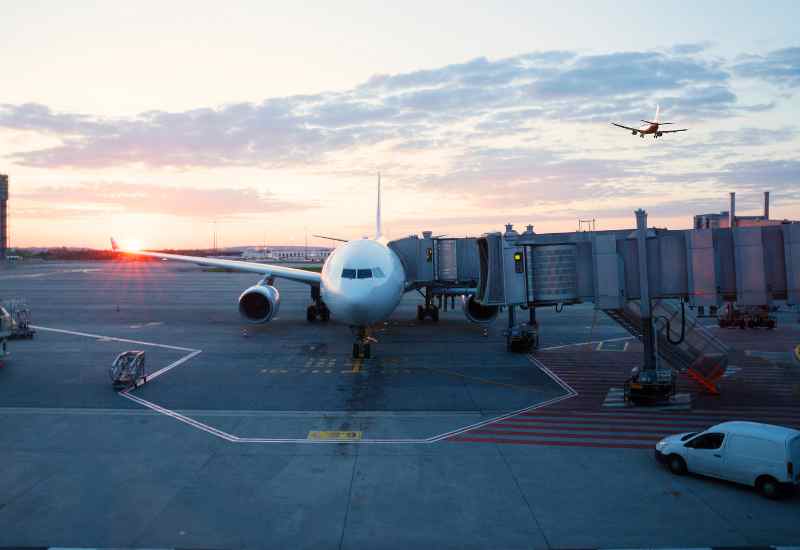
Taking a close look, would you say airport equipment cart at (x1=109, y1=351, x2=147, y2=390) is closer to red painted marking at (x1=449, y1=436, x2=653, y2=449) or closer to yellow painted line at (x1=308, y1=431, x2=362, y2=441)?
yellow painted line at (x1=308, y1=431, x2=362, y2=441)

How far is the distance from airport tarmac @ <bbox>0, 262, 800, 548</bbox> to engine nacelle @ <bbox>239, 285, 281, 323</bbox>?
18.2ft

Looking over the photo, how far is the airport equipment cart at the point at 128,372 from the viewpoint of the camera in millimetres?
21234

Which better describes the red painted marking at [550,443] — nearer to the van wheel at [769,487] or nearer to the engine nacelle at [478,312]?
the van wheel at [769,487]

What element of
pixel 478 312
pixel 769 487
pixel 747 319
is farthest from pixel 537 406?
pixel 747 319

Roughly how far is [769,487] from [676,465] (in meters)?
1.91

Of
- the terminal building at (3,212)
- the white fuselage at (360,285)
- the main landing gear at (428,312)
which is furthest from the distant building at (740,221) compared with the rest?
the terminal building at (3,212)

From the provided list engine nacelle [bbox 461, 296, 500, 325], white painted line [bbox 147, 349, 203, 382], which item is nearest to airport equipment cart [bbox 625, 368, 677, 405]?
engine nacelle [bbox 461, 296, 500, 325]

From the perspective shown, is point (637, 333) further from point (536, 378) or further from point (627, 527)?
point (627, 527)

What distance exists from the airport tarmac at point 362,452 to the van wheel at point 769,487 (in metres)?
0.22

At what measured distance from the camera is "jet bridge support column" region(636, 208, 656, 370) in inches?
767

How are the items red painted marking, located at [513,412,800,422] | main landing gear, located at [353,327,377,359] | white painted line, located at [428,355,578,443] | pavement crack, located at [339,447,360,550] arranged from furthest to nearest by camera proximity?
main landing gear, located at [353,327,377,359] < red painted marking, located at [513,412,800,422] < white painted line, located at [428,355,578,443] < pavement crack, located at [339,447,360,550]

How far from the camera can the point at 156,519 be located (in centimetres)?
1093

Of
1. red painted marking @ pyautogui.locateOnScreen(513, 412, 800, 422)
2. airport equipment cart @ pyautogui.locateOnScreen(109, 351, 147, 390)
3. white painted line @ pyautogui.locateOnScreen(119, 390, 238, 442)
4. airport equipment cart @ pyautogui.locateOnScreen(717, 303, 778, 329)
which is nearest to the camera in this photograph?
white painted line @ pyautogui.locateOnScreen(119, 390, 238, 442)

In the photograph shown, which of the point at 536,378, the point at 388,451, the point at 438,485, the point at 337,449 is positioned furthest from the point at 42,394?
the point at 536,378
